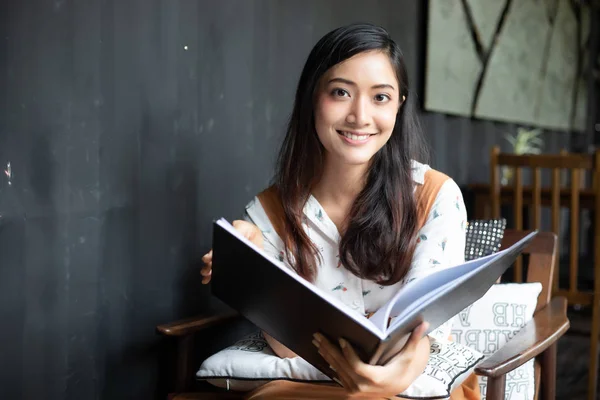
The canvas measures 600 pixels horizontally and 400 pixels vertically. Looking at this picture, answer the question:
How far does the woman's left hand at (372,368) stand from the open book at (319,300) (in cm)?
1

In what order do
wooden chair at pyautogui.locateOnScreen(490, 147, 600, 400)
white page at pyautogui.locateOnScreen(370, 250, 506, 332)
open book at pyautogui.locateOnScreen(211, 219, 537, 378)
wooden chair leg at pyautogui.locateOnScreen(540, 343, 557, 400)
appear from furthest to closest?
1. wooden chair at pyautogui.locateOnScreen(490, 147, 600, 400)
2. wooden chair leg at pyautogui.locateOnScreen(540, 343, 557, 400)
3. white page at pyautogui.locateOnScreen(370, 250, 506, 332)
4. open book at pyautogui.locateOnScreen(211, 219, 537, 378)

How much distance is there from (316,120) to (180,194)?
0.51 metres

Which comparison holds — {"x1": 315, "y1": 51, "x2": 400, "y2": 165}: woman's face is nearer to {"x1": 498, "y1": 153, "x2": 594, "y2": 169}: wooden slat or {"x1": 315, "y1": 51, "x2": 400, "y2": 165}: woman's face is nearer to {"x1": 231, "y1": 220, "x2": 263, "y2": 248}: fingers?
{"x1": 231, "y1": 220, "x2": 263, "y2": 248}: fingers

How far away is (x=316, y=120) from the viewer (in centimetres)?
145

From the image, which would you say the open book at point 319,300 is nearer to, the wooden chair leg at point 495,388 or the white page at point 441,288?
the white page at point 441,288

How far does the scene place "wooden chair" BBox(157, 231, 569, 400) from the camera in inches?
49.2

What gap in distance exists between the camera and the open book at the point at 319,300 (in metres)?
0.98

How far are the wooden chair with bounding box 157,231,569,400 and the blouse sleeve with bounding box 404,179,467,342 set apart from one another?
0.14 metres

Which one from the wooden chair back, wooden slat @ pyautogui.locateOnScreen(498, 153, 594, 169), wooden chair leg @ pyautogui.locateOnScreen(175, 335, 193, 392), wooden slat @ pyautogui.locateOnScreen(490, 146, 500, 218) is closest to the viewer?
wooden chair leg @ pyautogui.locateOnScreen(175, 335, 193, 392)

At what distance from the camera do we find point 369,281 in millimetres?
1476

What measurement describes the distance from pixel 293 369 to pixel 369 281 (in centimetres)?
27

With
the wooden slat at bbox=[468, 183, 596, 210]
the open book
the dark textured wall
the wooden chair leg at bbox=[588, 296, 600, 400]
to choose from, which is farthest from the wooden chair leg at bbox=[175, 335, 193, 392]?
the wooden slat at bbox=[468, 183, 596, 210]

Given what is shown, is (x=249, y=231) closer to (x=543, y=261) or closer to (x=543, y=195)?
(x=543, y=261)

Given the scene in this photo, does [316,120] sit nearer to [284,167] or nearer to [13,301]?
[284,167]
